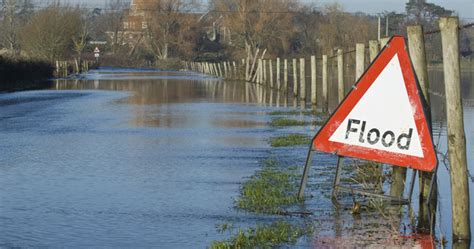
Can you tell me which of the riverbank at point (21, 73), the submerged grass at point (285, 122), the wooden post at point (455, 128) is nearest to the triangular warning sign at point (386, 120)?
the wooden post at point (455, 128)

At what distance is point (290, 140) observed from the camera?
2259 cm

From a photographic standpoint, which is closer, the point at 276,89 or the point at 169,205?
the point at 169,205

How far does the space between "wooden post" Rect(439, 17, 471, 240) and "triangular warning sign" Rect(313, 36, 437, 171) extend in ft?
0.76

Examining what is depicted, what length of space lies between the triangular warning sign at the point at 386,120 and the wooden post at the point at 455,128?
0.23 m

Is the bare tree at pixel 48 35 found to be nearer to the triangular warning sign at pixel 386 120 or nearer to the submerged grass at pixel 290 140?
the submerged grass at pixel 290 140

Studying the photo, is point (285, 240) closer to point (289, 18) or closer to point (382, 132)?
point (382, 132)

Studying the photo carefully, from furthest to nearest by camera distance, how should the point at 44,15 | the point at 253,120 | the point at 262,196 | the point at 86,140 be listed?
the point at 44,15, the point at 253,120, the point at 86,140, the point at 262,196

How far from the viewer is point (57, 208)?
42.2 feet

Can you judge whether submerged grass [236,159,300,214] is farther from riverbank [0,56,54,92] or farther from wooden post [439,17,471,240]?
riverbank [0,56,54,92]

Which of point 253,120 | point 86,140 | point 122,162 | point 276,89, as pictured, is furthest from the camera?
point 276,89

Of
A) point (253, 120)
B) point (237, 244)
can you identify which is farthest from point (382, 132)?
point (253, 120)

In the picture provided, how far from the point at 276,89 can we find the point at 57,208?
43.1 metres

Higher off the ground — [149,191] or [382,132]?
[382,132]

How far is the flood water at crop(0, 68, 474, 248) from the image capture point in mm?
11383
